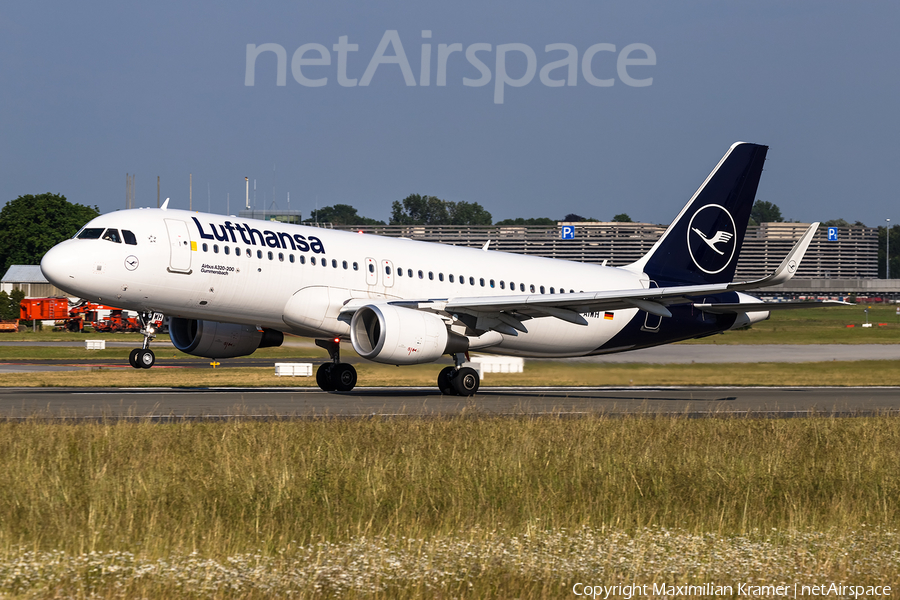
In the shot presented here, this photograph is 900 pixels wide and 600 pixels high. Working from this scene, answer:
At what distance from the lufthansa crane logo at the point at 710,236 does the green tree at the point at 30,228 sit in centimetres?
12324

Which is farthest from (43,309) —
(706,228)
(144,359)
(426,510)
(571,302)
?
(426,510)

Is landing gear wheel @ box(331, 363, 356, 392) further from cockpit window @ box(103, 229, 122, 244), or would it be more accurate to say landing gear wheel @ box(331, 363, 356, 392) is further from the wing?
cockpit window @ box(103, 229, 122, 244)

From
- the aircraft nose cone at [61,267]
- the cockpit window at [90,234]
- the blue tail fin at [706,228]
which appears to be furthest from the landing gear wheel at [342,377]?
the blue tail fin at [706,228]

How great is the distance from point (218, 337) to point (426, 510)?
1912 centimetres

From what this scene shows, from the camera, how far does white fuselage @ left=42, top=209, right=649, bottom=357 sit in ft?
77.7

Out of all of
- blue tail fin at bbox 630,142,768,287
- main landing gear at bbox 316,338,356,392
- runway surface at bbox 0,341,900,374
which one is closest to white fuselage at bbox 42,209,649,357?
main landing gear at bbox 316,338,356,392

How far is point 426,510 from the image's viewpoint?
372 inches

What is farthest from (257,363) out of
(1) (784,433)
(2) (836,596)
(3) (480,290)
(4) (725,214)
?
(2) (836,596)

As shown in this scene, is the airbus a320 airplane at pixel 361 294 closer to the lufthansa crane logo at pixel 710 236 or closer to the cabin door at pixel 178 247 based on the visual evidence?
the cabin door at pixel 178 247

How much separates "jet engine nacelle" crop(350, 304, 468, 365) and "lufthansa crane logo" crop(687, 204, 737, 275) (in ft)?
37.6

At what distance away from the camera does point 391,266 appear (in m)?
27.5

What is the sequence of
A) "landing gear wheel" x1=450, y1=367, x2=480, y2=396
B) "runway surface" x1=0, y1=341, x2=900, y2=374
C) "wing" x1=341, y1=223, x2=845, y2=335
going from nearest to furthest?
"wing" x1=341, y1=223, x2=845, y2=335
"landing gear wheel" x1=450, y1=367, x2=480, y2=396
"runway surface" x1=0, y1=341, x2=900, y2=374

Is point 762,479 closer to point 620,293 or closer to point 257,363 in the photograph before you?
point 620,293

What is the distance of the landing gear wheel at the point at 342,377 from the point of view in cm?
2819
